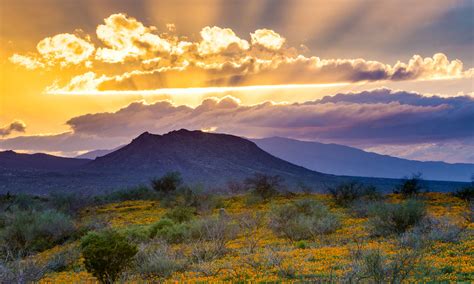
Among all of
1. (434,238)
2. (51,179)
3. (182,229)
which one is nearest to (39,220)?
(182,229)

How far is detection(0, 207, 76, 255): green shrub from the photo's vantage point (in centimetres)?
3259

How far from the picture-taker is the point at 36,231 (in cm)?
3372

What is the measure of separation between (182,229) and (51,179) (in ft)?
433

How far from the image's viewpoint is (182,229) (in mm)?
29766

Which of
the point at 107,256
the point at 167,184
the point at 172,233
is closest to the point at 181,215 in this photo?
the point at 172,233

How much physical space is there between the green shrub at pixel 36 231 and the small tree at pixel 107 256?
17.9 metres

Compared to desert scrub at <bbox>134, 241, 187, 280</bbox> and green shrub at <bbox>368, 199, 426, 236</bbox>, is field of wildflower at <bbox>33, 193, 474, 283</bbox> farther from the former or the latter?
green shrub at <bbox>368, 199, 426, 236</bbox>

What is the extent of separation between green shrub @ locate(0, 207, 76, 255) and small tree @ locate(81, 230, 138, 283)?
17.9m

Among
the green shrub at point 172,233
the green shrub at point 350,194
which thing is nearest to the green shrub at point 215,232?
the green shrub at point 172,233

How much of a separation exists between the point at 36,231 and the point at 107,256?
20818mm

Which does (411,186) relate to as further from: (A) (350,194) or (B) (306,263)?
(B) (306,263)

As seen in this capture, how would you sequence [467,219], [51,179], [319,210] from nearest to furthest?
[467,219] → [319,210] → [51,179]

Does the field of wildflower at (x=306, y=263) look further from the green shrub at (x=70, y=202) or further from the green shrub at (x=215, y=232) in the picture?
the green shrub at (x=70, y=202)

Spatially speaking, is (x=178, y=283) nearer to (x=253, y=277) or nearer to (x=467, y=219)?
(x=253, y=277)
